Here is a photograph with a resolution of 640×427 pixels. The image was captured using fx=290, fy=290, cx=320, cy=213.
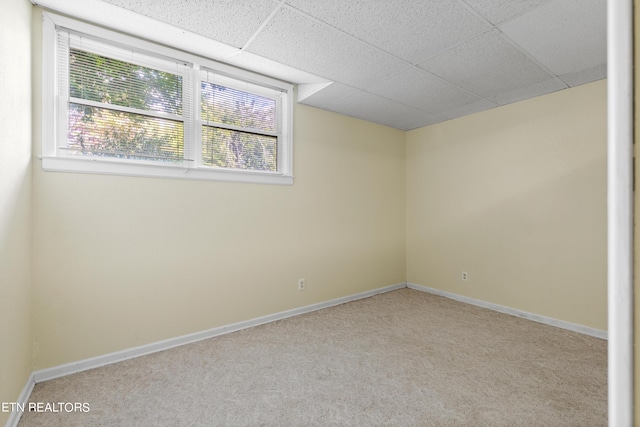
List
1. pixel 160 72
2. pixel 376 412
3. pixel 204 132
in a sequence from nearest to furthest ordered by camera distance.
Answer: pixel 376 412, pixel 160 72, pixel 204 132

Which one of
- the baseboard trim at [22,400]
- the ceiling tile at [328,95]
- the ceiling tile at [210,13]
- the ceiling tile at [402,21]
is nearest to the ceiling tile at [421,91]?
the ceiling tile at [328,95]

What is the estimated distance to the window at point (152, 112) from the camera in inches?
80.8

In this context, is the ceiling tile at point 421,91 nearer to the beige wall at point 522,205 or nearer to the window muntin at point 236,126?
the beige wall at point 522,205

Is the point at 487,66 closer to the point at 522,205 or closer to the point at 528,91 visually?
the point at 528,91

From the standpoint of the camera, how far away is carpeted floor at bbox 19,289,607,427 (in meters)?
1.66

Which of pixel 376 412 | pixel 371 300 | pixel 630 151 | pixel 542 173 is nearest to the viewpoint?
pixel 630 151

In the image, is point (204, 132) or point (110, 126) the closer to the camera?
point (110, 126)

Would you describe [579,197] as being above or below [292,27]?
below

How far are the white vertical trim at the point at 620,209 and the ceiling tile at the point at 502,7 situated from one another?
1743 mm

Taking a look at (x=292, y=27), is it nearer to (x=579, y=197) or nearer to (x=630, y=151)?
(x=630, y=151)

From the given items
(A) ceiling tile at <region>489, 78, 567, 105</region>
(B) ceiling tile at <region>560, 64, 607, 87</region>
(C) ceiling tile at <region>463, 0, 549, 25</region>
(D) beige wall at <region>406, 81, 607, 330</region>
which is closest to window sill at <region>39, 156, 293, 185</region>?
(C) ceiling tile at <region>463, 0, 549, 25</region>

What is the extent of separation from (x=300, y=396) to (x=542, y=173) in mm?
3147

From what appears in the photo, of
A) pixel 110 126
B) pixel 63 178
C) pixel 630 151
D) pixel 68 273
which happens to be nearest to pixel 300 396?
pixel 68 273

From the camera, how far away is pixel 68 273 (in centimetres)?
205
